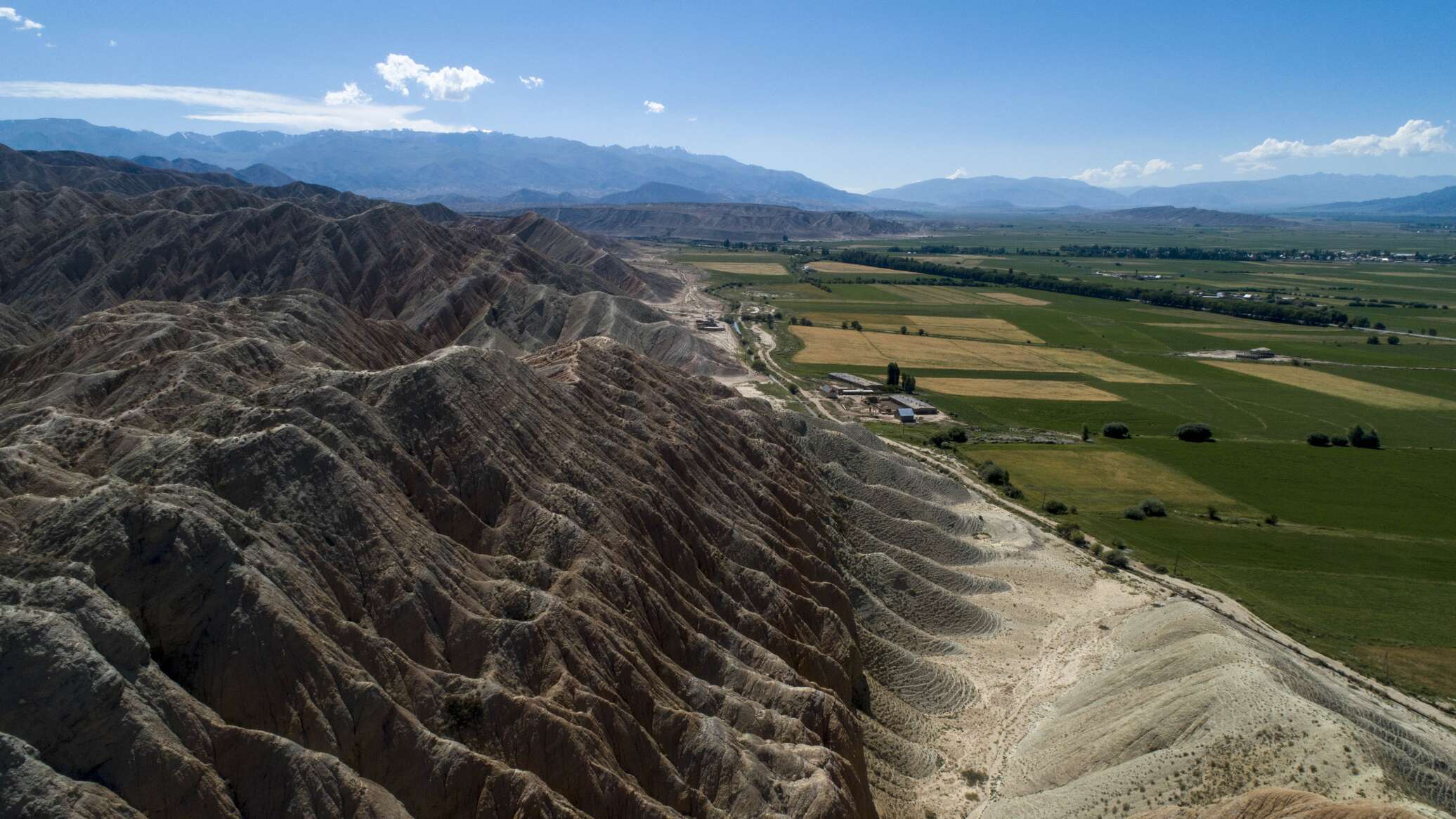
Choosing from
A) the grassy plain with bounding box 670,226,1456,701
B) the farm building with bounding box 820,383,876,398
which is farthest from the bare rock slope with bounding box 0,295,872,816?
the farm building with bounding box 820,383,876,398

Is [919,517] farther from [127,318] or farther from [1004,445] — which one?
[127,318]

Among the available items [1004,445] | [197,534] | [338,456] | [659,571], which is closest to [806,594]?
[659,571]

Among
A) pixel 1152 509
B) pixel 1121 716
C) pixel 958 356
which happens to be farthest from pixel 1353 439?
pixel 1121 716

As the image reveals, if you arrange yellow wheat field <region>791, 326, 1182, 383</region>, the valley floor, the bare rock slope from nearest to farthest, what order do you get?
the bare rock slope, the valley floor, yellow wheat field <region>791, 326, 1182, 383</region>

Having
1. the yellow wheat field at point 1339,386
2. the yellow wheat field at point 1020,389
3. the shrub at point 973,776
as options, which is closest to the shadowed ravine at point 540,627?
the shrub at point 973,776

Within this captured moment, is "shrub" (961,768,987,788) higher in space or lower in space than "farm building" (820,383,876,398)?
lower

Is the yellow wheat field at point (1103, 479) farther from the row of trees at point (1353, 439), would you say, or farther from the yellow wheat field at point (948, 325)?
the yellow wheat field at point (948, 325)

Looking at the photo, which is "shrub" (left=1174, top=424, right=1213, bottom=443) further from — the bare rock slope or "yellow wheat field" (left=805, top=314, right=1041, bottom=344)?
the bare rock slope
